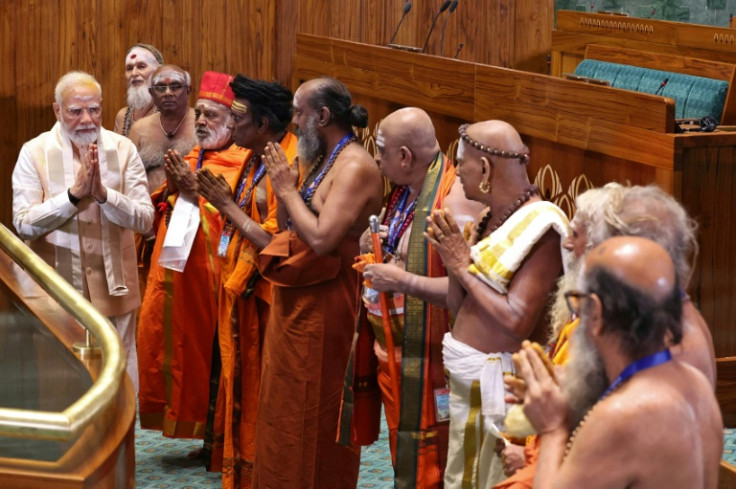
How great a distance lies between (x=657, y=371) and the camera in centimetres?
204

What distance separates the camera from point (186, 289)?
5.16m

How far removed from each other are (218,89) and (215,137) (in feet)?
0.70

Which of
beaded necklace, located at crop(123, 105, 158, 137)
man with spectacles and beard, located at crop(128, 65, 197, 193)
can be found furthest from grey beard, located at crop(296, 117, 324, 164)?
beaded necklace, located at crop(123, 105, 158, 137)

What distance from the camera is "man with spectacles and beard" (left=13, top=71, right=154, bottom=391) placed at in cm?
488

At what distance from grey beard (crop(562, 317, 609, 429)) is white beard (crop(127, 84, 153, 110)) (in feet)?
15.4

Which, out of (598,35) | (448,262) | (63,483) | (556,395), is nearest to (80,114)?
(448,262)

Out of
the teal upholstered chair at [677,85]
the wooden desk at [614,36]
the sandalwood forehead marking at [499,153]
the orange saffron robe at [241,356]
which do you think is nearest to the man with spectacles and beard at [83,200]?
the orange saffron robe at [241,356]

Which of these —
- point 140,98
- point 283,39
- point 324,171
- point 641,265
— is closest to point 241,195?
point 324,171

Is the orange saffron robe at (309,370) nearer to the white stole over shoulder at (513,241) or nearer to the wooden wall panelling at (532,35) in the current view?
the white stole over shoulder at (513,241)

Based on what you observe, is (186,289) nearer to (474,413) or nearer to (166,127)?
(166,127)

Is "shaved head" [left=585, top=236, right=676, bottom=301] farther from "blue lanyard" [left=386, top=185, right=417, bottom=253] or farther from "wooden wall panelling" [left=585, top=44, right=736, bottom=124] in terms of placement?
"wooden wall panelling" [left=585, top=44, right=736, bottom=124]

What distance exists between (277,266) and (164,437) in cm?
170

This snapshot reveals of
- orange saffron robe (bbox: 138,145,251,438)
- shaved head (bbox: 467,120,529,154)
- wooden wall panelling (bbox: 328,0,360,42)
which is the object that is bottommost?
orange saffron robe (bbox: 138,145,251,438)

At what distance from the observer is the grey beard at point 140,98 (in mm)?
6531
